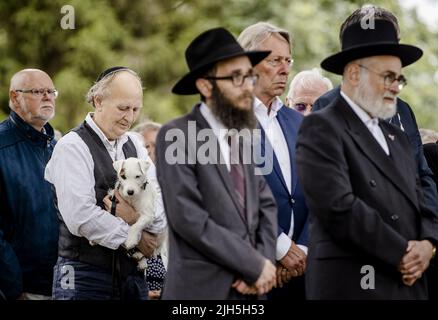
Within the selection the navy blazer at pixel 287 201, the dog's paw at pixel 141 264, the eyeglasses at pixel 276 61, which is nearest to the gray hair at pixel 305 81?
the eyeglasses at pixel 276 61

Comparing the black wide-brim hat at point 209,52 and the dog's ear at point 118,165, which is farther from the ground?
the black wide-brim hat at point 209,52

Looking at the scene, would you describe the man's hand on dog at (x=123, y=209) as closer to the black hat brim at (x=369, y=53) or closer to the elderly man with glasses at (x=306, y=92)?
the black hat brim at (x=369, y=53)

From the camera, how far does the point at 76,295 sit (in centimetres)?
581

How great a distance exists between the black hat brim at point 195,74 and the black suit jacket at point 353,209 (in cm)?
50

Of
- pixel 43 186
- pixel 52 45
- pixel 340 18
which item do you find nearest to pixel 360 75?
pixel 43 186

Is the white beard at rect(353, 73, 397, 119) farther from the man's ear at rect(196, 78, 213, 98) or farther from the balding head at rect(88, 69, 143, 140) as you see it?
the balding head at rect(88, 69, 143, 140)

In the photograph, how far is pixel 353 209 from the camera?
492cm

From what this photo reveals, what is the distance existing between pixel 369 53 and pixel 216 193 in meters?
1.36

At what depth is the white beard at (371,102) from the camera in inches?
210

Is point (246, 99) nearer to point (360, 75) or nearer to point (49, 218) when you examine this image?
point (360, 75)

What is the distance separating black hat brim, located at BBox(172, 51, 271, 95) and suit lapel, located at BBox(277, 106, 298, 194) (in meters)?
0.82

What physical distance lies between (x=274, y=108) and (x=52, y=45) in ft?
41.5

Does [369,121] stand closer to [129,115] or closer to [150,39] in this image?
[129,115]

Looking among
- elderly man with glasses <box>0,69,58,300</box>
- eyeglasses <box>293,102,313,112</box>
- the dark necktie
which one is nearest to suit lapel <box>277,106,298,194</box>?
the dark necktie
